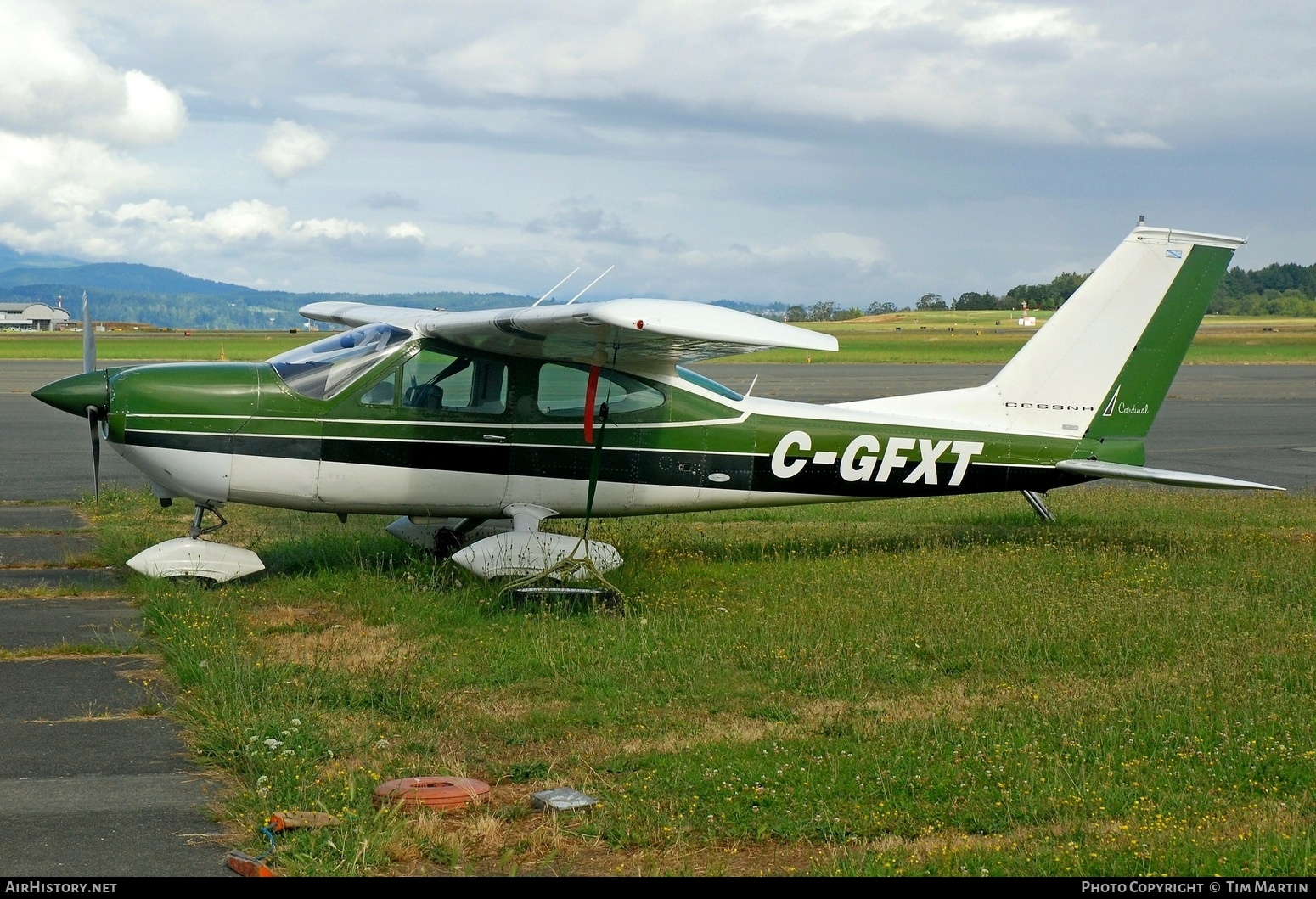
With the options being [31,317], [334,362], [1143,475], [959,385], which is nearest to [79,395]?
[334,362]

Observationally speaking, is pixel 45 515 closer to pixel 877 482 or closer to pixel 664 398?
pixel 664 398

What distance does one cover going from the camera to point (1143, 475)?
1027cm

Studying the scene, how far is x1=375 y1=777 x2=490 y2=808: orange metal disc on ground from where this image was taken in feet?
16.1

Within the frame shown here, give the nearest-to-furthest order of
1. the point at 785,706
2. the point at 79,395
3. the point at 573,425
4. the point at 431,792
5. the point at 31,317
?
1. the point at 431,792
2. the point at 785,706
3. the point at 79,395
4. the point at 573,425
5. the point at 31,317

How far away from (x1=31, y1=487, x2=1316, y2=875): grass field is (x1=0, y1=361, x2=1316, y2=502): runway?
21.7 ft

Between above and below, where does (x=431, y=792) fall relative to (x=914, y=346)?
above

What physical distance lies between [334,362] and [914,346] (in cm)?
7228

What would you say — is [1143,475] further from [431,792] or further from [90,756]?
[90,756]

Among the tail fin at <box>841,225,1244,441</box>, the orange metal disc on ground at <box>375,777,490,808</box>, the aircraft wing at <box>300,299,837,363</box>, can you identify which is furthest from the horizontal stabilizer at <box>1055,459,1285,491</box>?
the orange metal disc on ground at <box>375,777,490,808</box>

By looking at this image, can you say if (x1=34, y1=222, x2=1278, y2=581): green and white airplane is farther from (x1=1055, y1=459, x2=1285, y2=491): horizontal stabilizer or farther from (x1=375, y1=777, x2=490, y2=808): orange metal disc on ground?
(x1=375, y1=777, x2=490, y2=808): orange metal disc on ground

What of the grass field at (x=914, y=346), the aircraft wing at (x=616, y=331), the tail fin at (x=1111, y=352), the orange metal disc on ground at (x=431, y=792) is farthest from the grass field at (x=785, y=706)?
the grass field at (x=914, y=346)

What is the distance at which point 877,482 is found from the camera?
10.3 meters

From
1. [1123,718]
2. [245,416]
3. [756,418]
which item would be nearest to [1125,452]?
[756,418]

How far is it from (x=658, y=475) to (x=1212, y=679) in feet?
14.9
